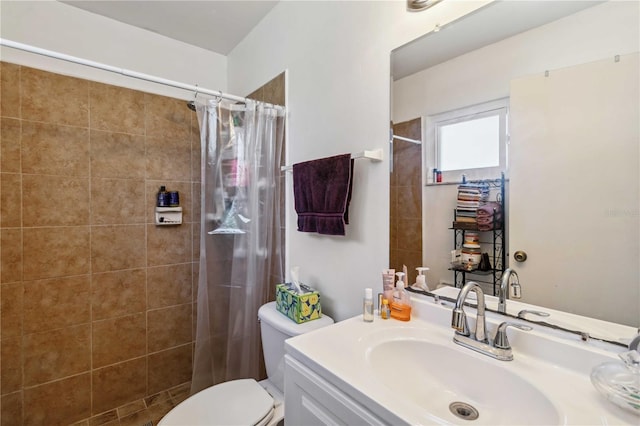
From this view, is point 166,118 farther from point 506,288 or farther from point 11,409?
point 506,288

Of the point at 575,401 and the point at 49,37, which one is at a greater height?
the point at 49,37

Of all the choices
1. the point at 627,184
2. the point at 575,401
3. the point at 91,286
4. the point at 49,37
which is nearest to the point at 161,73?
the point at 49,37

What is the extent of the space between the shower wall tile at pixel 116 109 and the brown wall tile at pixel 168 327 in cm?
119

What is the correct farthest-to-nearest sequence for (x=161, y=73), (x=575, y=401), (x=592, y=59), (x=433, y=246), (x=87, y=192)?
(x=161, y=73), (x=87, y=192), (x=433, y=246), (x=592, y=59), (x=575, y=401)

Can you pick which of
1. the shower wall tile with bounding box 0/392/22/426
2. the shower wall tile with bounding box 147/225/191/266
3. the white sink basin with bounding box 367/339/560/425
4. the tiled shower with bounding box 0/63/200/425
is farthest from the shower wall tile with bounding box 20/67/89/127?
the white sink basin with bounding box 367/339/560/425

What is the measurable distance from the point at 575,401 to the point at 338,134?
1142mm

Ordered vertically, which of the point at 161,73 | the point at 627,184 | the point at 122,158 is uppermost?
the point at 161,73

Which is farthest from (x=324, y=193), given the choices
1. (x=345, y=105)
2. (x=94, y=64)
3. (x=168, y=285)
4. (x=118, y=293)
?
(x=118, y=293)

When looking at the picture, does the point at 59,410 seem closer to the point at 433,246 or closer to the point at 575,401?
the point at 433,246

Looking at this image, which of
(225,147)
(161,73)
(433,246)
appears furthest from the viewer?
(161,73)

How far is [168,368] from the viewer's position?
2016 mm

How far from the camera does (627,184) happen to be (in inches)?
27.4

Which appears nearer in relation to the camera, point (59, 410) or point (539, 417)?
point (539, 417)

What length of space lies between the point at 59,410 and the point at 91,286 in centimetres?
69
